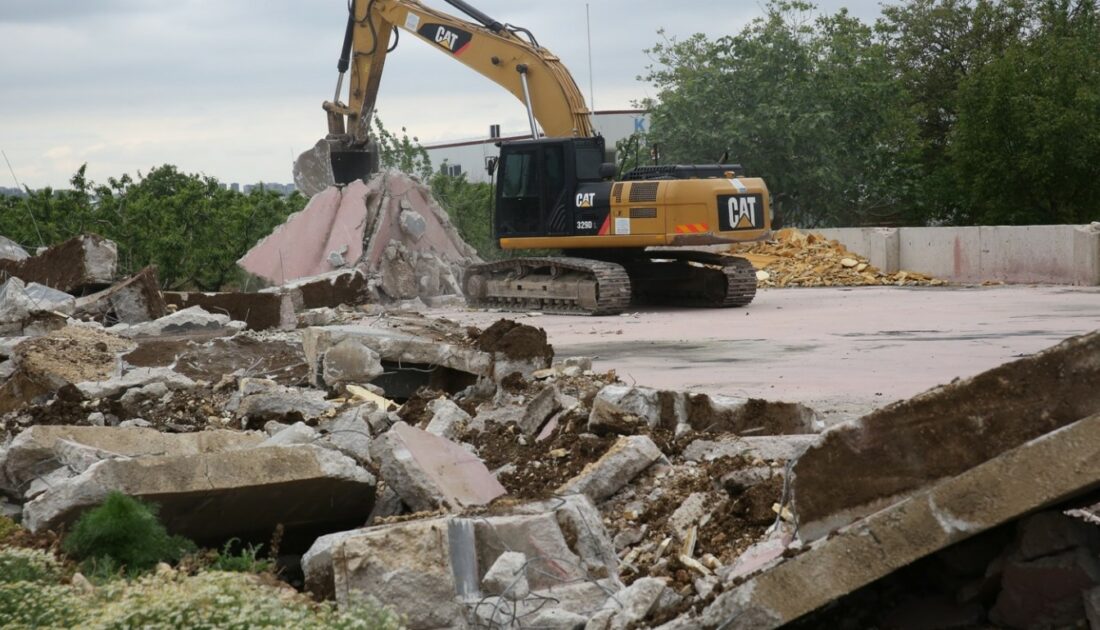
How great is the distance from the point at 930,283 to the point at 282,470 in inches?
719

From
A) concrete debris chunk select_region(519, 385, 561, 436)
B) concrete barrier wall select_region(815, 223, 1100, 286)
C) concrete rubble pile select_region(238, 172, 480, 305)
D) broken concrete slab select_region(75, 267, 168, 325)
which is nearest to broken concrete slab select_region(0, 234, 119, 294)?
broken concrete slab select_region(75, 267, 168, 325)

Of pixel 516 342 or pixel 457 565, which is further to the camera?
pixel 516 342

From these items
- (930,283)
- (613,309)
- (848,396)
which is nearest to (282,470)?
(848,396)

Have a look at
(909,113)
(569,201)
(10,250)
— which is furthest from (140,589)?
(909,113)

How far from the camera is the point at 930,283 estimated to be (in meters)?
23.4

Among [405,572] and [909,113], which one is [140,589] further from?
[909,113]

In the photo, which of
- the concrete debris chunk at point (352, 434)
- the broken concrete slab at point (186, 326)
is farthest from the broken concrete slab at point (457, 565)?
the broken concrete slab at point (186, 326)

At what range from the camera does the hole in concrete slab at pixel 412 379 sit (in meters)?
11.5

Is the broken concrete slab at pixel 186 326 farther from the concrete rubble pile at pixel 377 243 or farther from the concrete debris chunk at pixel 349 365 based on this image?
the concrete rubble pile at pixel 377 243

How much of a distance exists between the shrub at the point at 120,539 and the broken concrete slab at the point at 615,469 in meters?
1.99

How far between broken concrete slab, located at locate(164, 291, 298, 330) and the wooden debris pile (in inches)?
364

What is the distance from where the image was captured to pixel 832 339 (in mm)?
14016

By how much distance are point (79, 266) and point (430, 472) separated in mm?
10947

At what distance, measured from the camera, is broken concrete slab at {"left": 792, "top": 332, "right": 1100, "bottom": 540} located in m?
5.21
